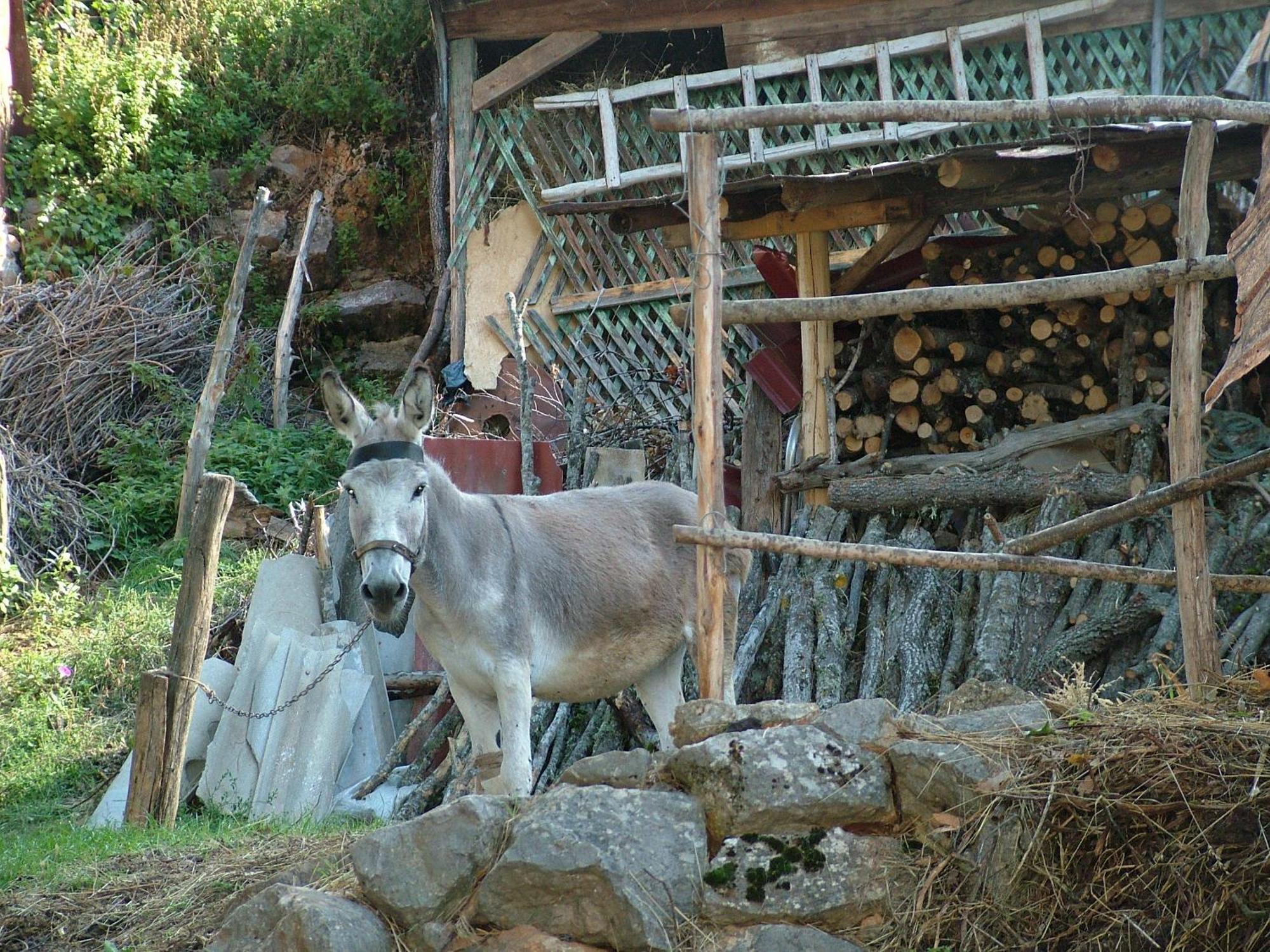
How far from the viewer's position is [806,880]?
11.7ft

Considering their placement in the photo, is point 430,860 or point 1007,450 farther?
point 1007,450

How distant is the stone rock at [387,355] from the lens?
14.1 meters

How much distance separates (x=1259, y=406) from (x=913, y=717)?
473 centimetres

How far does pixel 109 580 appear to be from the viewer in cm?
1127

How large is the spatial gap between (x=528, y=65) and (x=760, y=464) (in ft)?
20.4

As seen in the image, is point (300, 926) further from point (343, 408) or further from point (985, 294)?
point (985, 294)

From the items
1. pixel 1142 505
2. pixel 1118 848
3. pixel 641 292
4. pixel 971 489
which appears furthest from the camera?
pixel 641 292

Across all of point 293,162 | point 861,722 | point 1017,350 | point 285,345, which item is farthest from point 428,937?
point 293,162

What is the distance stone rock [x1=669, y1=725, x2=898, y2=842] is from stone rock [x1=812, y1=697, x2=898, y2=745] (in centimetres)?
6

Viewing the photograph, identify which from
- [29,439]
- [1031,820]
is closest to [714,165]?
[1031,820]

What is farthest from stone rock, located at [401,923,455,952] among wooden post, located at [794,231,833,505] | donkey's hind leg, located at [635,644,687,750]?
wooden post, located at [794,231,833,505]

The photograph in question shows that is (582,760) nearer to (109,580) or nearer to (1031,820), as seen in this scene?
(1031,820)

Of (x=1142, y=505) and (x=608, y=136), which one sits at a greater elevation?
(x=608, y=136)

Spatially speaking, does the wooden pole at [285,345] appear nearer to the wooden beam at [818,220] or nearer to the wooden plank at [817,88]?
the wooden plank at [817,88]
